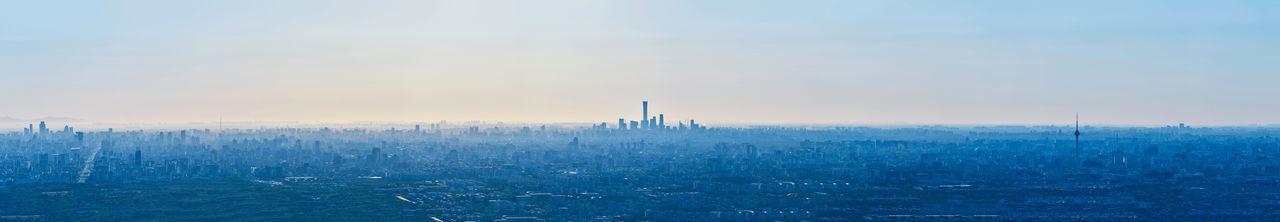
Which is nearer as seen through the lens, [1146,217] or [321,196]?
[1146,217]

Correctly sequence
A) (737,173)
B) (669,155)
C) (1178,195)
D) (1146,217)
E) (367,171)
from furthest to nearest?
(669,155)
(367,171)
(737,173)
(1178,195)
(1146,217)

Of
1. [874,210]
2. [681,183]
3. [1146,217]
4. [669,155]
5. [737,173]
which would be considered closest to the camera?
[1146,217]

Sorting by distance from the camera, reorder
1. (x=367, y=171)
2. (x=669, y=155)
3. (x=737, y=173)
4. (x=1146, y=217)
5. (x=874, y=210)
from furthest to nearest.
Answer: (x=669, y=155) < (x=367, y=171) < (x=737, y=173) < (x=874, y=210) < (x=1146, y=217)

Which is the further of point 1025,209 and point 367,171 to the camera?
point 367,171

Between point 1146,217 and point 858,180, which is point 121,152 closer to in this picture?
point 858,180

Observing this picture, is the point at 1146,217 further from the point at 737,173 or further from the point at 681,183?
the point at 737,173

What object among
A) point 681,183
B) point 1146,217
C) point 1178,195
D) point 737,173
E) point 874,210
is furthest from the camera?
point 737,173

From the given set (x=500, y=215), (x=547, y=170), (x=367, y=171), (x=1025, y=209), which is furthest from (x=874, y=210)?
(x=367, y=171)

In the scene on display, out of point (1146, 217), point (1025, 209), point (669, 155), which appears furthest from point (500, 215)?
point (669, 155)

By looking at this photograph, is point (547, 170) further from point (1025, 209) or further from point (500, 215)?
point (1025, 209)
